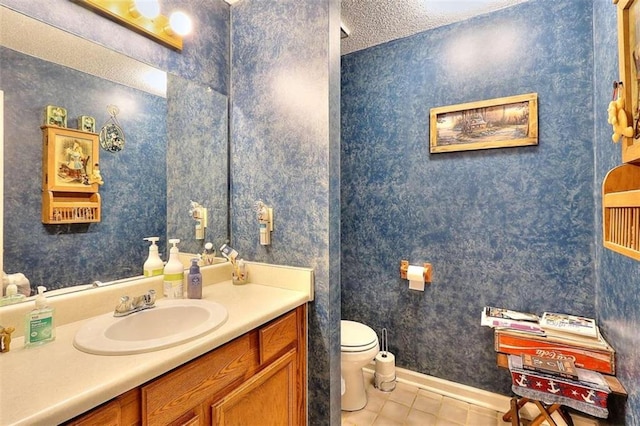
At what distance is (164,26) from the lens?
130 centimetres

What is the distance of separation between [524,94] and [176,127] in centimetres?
206

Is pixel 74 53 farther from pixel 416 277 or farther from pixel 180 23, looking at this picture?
pixel 416 277

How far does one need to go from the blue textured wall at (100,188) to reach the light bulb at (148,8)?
0.34 metres

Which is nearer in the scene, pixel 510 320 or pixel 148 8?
pixel 148 8

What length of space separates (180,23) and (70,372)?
1440mm

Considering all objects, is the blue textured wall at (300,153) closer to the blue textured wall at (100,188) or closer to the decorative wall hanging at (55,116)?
the blue textured wall at (100,188)

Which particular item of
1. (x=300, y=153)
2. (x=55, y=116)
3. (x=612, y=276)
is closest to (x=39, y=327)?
(x=55, y=116)

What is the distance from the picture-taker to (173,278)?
124 cm

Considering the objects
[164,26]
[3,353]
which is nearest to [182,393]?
[3,353]

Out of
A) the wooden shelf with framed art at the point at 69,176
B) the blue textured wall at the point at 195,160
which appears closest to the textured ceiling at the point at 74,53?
the blue textured wall at the point at 195,160

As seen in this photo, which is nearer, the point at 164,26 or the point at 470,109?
the point at 164,26

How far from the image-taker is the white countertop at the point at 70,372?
0.56 metres

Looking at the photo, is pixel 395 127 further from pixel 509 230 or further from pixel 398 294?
pixel 398 294

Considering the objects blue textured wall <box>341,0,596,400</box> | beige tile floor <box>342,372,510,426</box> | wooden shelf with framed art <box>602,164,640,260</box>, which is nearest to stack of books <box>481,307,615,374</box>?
blue textured wall <box>341,0,596,400</box>
